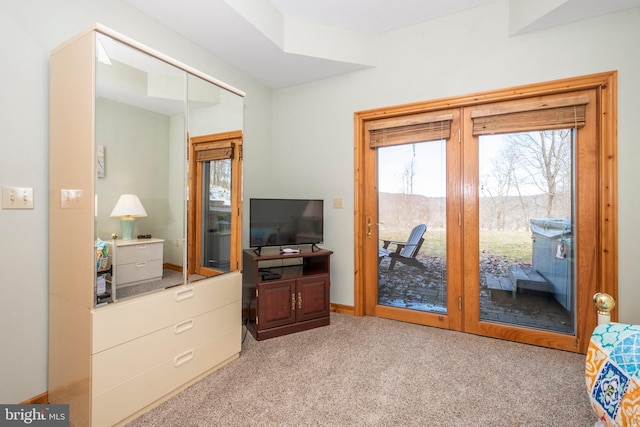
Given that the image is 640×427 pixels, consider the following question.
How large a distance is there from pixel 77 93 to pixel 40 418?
167 cm

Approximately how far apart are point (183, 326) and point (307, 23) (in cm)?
277

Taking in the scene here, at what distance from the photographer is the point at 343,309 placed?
3156mm

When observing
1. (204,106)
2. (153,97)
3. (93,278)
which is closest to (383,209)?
(204,106)

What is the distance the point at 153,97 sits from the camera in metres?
1.74

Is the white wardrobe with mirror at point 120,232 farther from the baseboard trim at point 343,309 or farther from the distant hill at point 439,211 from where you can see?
the distant hill at point 439,211

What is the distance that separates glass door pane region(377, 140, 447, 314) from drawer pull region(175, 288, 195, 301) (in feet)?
6.31

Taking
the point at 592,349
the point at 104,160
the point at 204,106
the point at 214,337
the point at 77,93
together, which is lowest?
the point at 214,337

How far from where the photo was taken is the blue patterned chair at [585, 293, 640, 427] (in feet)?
3.29

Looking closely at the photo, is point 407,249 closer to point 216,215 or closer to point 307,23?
point 216,215

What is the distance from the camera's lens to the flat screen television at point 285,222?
2.73 meters

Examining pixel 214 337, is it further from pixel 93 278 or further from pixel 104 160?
pixel 104 160

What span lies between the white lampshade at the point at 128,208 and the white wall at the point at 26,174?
495 millimetres
